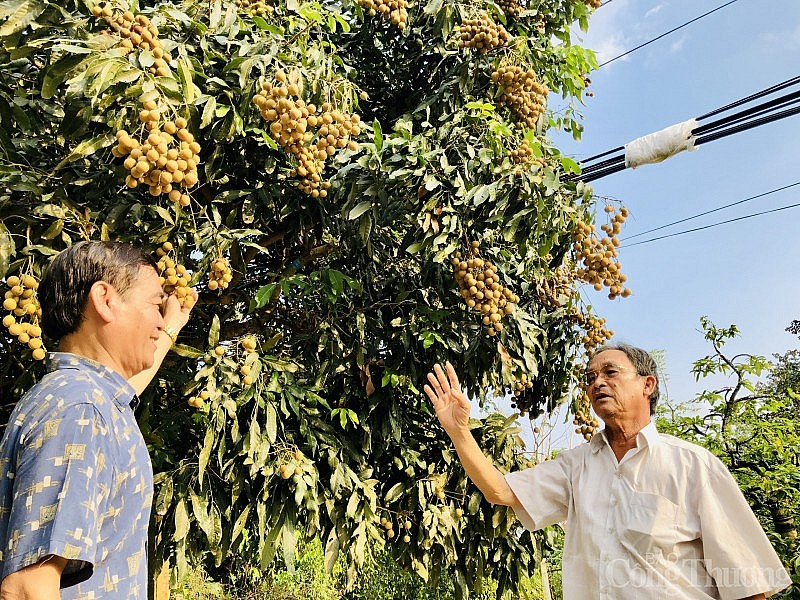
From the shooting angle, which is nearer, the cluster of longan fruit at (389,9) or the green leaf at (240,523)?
the green leaf at (240,523)

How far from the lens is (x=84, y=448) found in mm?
937

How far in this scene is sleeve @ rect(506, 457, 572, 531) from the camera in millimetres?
2027

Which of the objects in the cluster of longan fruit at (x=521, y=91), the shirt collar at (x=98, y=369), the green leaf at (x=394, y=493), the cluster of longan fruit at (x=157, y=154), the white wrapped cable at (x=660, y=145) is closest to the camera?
the shirt collar at (x=98, y=369)

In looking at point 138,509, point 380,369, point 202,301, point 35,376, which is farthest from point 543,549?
point 138,509

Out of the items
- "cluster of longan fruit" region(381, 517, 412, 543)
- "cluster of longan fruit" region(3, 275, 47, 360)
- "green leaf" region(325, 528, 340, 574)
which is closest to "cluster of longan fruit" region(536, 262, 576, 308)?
"cluster of longan fruit" region(381, 517, 412, 543)

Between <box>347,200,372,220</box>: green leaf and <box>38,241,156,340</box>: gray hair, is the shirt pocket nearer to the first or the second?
<box>347,200,372,220</box>: green leaf

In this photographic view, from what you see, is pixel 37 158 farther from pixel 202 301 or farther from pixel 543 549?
pixel 543 549

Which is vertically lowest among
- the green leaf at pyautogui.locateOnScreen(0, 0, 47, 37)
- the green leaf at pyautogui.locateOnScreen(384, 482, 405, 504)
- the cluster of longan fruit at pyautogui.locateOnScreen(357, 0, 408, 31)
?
the green leaf at pyautogui.locateOnScreen(384, 482, 405, 504)

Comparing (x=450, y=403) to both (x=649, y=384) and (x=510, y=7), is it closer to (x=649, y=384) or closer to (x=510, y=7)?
(x=649, y=384)

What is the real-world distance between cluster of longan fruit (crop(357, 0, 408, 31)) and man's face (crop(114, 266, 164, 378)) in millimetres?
2141

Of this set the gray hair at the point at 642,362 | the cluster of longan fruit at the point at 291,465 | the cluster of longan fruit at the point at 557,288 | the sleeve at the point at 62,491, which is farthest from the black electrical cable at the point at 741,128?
the sleeve at the point at 62,491

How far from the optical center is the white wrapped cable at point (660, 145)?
3445mm

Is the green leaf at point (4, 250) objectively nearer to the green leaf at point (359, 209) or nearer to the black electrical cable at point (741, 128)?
the green leaf at point (359, 209)

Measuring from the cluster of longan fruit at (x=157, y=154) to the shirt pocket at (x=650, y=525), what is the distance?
138cm
